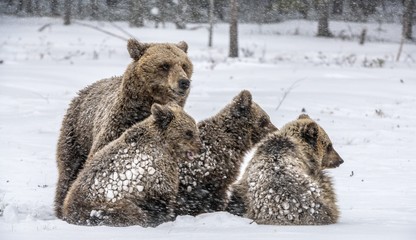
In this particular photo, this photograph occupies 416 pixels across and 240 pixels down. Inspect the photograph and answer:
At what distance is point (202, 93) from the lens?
22.7 meters

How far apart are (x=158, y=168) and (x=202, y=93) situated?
15.7m

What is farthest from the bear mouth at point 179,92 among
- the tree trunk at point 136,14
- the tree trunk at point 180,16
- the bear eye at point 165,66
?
the tree trunk at point 180,16

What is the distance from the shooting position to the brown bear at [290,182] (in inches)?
275

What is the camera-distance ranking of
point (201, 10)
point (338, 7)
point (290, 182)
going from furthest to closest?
1. point (338, 7)
2. point (201, 10)
3. point (290, 182)

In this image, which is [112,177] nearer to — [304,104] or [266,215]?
[266,215]

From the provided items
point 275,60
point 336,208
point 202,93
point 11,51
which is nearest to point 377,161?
point 336,208

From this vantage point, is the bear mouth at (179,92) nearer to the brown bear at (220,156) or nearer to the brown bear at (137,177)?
the brown bear at (220,156)

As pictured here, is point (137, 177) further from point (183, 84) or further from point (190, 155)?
point (183, 84)

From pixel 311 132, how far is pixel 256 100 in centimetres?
1314

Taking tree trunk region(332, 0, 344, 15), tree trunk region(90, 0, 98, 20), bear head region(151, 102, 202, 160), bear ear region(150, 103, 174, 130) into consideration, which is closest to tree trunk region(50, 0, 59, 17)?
tree trunk region(90, 0, 98, 20)

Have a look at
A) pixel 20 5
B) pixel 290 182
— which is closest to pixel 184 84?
pixel 290 182

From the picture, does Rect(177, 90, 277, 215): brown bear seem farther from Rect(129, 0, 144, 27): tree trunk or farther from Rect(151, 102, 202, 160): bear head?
Rect(129, 0, 144, 27): tree trunk

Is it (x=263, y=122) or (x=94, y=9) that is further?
(x=94, y=9)

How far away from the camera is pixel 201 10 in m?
54.9
